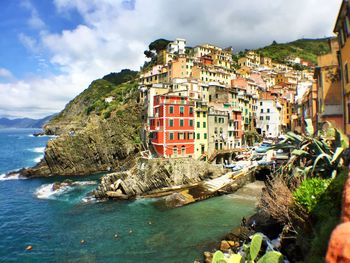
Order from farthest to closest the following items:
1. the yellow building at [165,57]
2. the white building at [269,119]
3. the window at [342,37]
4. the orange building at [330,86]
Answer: the yellow building at [165,57]
the white building at [269,119]
the orange building at [330,86]
the window at [342,37]

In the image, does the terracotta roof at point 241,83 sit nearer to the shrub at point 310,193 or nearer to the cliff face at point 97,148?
the cliff face at point 97,148

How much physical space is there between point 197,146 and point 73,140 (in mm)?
32341

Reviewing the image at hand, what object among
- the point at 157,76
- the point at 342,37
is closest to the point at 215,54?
the point at 157,76

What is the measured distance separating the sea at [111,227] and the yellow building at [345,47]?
16.3 metres

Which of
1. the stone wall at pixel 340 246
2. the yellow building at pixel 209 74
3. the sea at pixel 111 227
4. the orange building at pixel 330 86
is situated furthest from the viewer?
the yellow building at pixel 209 74

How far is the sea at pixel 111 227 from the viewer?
2519 centimetres

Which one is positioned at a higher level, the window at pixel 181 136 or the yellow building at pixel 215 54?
the yellow building at pixel 215 54

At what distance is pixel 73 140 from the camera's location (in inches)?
2677

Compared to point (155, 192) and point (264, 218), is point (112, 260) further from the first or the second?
point (155, 192)

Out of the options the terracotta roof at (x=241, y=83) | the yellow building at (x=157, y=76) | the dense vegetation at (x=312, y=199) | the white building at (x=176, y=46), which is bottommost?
the dense vegetation at (x=312, y=199)

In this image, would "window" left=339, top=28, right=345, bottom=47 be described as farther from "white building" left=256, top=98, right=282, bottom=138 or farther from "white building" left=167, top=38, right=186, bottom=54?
"white building" left=167, top=38, right=186, bottom=54

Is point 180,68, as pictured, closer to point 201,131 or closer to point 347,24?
point 201,131

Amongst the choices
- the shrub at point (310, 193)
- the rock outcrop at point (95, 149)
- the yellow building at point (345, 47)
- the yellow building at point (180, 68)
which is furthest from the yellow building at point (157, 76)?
the shrub at point (310, 193)

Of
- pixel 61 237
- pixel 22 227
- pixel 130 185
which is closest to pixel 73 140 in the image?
pixel 130 185
